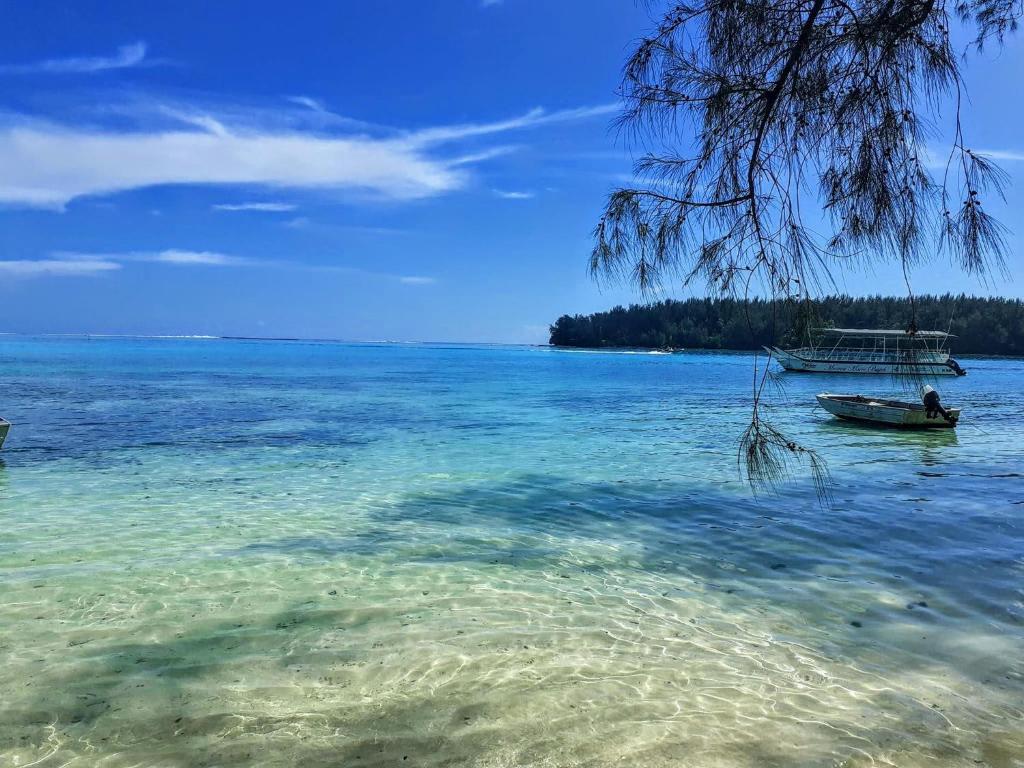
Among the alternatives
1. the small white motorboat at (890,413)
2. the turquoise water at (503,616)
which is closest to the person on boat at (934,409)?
the small white motorboat at (890,413)

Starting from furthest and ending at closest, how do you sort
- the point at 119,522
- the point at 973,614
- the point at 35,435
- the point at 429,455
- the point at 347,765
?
the point at 35,435 < the point at 429,455 < the point at 119,522 < the point at 973,614 < the point at 347,765

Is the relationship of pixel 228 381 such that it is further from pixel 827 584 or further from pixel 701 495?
pixel 827 584

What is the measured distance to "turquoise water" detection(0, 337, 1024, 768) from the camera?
3.52 meters

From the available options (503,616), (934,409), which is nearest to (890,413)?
(934,409)

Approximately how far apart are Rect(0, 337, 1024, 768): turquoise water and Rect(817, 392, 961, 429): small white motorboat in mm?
6849

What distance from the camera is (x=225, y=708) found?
12.4 feet

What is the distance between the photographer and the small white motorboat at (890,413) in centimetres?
1914

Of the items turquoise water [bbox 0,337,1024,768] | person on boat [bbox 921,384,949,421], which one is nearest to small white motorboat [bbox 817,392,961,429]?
person on boat [bbox 921,384,949,421]

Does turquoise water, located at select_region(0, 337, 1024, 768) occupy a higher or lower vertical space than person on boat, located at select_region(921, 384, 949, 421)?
lower

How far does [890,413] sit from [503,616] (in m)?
18.5

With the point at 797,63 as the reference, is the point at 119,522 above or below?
below

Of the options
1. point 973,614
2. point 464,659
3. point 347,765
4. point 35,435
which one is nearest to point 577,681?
point 464,659

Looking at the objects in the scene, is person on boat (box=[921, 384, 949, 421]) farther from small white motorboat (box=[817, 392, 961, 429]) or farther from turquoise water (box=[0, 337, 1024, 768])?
turquoise water (box=[0, 337, 1024, 768])

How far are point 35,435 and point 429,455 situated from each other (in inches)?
406
